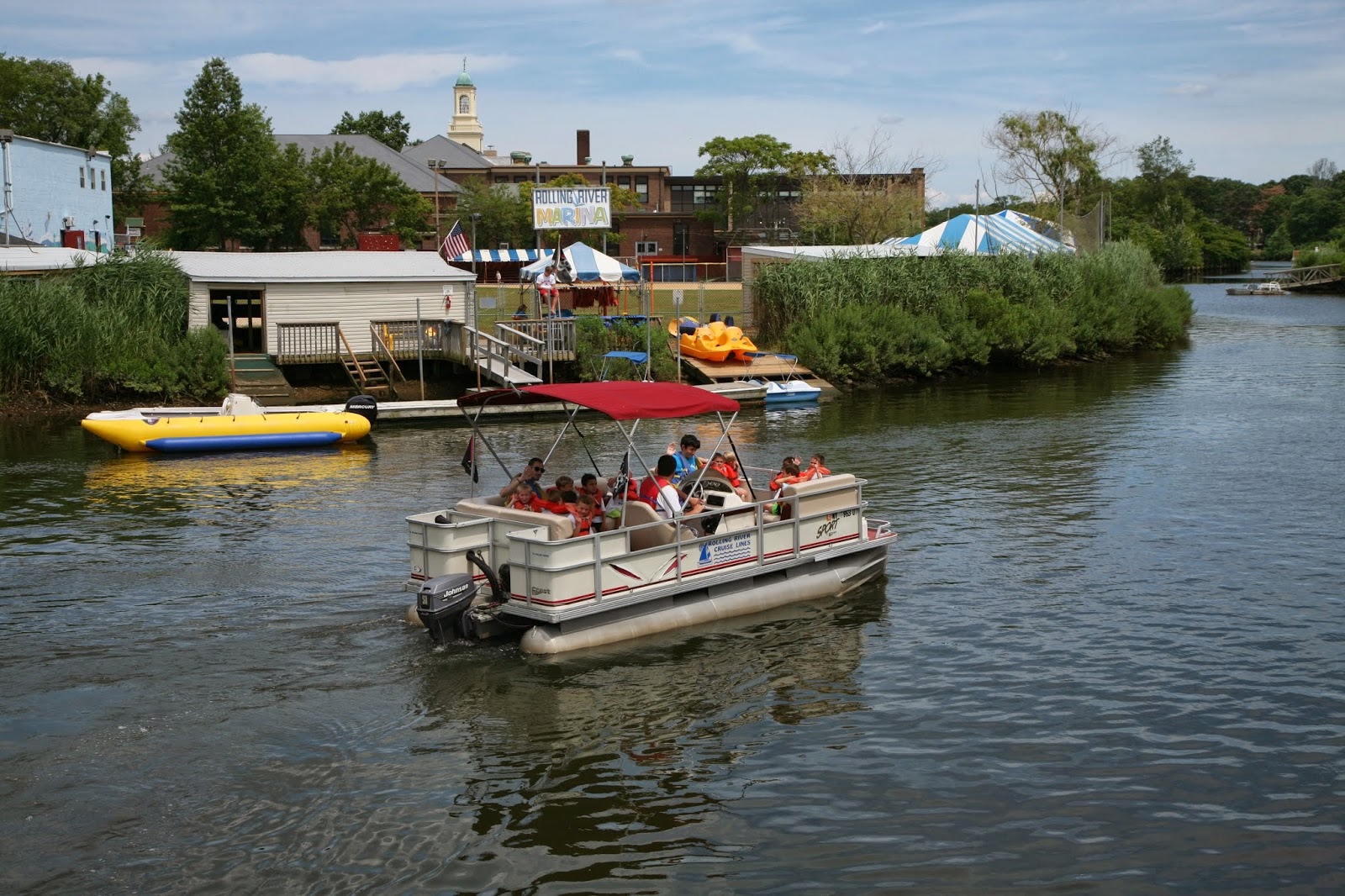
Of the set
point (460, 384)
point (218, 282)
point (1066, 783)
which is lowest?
point (1066, 783)

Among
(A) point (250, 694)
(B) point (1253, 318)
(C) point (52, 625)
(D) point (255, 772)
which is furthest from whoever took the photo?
(B) point (1253, 318)

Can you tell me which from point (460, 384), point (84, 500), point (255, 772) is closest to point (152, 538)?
point (84, 500)

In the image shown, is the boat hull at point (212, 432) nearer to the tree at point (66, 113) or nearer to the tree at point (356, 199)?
the tree at point (356, 199)

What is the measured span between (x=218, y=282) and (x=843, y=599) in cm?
2848

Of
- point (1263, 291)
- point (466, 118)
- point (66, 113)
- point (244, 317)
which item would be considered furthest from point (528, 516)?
point (466, 118)

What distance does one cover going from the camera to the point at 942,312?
48250mm

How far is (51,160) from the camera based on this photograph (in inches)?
2324

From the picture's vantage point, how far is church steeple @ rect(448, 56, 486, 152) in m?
162

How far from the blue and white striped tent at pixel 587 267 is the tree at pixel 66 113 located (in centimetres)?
4825

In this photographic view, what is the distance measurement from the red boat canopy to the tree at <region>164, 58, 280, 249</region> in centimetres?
5967

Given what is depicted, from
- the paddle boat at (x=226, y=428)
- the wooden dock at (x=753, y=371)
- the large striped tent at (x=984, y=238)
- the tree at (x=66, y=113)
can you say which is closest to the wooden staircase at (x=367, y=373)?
the paddle boat at (x=226, y=428)

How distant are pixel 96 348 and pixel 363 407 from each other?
911cm

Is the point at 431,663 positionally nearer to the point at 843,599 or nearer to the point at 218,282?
the point at 843,599

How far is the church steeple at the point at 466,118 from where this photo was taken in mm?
161500
